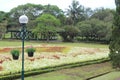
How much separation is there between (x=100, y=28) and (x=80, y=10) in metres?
Answer: 22.7

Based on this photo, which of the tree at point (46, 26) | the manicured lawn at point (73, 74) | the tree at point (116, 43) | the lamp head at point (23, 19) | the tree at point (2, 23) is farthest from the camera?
the tree at point (2, 23)

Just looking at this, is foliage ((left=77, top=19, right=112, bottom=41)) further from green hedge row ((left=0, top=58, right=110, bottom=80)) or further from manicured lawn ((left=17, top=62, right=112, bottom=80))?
manicured lawn ((left=17, top=62, right=112, bottom=80))

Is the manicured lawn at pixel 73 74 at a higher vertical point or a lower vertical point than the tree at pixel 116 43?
lower

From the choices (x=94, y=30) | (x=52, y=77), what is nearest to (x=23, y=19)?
(x=52, y=77)

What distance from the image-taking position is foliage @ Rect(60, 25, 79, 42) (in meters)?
56.0

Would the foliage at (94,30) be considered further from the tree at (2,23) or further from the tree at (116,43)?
the tree at (116,43)

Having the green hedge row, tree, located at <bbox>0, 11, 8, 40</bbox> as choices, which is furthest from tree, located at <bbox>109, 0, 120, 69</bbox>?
tree, located at <bbox>0, 11, 8, 40</bbox>

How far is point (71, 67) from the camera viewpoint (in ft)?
67.0

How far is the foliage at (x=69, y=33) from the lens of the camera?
184ft

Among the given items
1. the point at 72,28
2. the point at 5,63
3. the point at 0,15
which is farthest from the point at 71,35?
the point at 5,63

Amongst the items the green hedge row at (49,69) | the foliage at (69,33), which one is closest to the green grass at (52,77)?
the green hedge row at (49,69)

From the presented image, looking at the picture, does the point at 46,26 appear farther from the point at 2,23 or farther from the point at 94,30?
the point at 2,23

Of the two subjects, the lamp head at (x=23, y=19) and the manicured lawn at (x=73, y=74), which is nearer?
the lamp head at (x=23, y=19)

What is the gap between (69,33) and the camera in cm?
5603
